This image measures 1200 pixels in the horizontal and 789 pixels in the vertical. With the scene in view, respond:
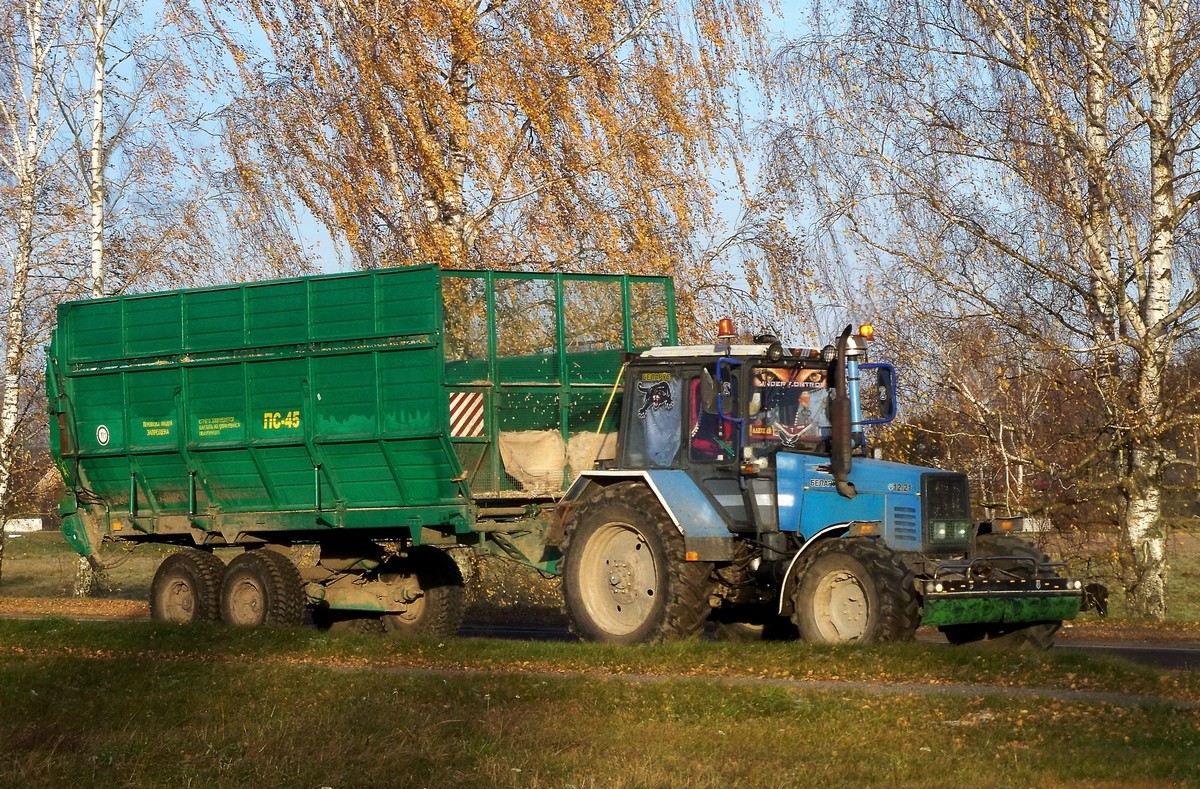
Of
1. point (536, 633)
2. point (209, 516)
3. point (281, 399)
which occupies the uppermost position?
point (281, 399)

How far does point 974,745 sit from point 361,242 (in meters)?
16.9

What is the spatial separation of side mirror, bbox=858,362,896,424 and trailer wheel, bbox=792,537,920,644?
56.7 inches

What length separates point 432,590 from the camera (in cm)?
1739

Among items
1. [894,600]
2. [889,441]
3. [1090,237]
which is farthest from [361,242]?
[894,600]

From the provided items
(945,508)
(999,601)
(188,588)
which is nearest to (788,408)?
(945,508)

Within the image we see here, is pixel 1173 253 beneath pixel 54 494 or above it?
above

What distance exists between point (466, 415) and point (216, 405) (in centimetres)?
356

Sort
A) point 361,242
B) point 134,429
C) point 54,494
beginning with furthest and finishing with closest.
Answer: point 54,494, point 361,242, point 134,429

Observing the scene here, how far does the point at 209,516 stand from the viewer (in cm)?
1753

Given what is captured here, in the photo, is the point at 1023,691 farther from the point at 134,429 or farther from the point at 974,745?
the point at 134,429

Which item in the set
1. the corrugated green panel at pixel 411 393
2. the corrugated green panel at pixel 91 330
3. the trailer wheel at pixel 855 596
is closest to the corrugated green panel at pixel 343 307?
the corrugated green panel at pixel 411 393

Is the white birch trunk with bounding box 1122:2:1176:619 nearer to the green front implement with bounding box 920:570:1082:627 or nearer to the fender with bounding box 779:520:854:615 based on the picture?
the green front implement with bounding box 920:570:1082:627

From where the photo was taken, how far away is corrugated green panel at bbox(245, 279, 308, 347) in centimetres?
1659

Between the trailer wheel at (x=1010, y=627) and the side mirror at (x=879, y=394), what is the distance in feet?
4.47
